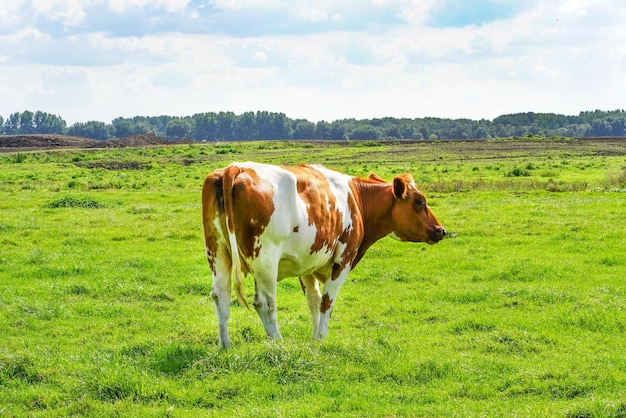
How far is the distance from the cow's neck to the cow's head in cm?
13

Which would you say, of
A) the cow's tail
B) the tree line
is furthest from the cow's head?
the tree line

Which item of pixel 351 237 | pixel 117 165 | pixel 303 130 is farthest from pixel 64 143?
pixel 351 237

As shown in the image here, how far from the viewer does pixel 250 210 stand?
832 centimetres

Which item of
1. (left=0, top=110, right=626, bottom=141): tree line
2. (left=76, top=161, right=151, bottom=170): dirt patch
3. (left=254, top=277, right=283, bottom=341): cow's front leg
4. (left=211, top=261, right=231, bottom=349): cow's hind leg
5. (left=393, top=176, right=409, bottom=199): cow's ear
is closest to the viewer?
(left=254, top=277, right=283, bottom=341): cow's front leg

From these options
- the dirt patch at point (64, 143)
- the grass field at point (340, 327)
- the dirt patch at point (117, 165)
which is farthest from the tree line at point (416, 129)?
the grass field at point (340, 327)

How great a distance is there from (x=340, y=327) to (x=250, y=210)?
142 inches

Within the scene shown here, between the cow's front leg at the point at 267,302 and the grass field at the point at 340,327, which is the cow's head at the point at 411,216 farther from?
the cow's front leg at the point at 267,302

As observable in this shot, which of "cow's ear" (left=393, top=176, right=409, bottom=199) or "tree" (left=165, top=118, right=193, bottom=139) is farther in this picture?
"tree" (left=165, top=118, right=193, bottom=139)

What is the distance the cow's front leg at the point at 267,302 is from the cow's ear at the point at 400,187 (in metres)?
3.18

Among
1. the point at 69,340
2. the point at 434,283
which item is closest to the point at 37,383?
the point at 69,340

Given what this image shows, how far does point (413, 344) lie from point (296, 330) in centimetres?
183

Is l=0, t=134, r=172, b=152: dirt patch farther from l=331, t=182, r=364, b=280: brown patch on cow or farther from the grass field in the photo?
l=331, t=182, r=364, b=280: brown patch on cow

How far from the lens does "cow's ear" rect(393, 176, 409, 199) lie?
35.5 ft

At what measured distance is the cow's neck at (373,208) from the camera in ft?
35.9
